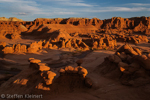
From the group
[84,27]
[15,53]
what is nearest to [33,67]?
[15,53]

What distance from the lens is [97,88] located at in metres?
4.71

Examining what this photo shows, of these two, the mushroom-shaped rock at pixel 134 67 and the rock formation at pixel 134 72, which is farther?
the mushroom-shaped rock at pixel 134 67

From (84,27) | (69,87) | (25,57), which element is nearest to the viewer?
(69,87)

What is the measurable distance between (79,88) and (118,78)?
202cm

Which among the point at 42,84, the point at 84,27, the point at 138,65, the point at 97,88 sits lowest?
the point at 97,88

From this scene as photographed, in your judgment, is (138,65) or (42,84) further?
(138,65)

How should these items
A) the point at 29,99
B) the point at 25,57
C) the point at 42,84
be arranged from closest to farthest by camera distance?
the point at 29,99 < the point at 42,84 < the point at 25,57

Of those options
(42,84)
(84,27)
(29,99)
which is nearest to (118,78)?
(42,84)

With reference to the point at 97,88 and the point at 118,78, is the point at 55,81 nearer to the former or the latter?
the point at 97,88

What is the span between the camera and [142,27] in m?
41.1

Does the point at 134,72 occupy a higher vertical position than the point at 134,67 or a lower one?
lower

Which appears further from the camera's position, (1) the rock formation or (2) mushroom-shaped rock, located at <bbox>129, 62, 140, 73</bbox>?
(2) mushroom-shaped rock, located at <bbox>129, 62, 140, 73</bbox>

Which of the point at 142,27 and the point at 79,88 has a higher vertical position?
the point at 142,27

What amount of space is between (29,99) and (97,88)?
8.35ft
